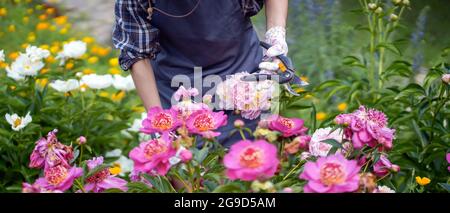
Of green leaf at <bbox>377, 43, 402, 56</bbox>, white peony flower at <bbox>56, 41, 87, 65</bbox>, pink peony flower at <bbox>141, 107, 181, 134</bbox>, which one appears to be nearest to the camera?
pink peony flower at <bbox>141, 107, 181, 134</bbox>

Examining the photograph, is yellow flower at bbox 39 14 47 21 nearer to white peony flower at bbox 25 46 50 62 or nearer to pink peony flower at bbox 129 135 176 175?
white peony flower at bbox 25 46 50 62

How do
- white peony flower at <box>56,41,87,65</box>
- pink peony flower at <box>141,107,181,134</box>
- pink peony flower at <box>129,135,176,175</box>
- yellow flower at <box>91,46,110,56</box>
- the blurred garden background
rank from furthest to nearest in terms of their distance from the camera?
yellow flower at <box>91,46,110,56</box>
white peony flower at <box>56,41,87,65</box>
the blurred garden background
pink peony flower at <box>141,107,181,134</box>
pink peony flower at <box>129,135,176,175</box>

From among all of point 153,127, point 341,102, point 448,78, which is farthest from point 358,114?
point 341,102

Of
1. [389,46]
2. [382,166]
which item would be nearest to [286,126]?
[382,166]

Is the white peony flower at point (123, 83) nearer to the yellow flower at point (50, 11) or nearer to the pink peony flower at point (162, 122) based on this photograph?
the pink peony flower at point (162, 122)

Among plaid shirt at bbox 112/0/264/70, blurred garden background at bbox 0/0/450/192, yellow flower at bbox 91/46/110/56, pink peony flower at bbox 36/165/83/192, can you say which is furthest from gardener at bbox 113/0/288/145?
yellow flower at bbox 91/46/110/56

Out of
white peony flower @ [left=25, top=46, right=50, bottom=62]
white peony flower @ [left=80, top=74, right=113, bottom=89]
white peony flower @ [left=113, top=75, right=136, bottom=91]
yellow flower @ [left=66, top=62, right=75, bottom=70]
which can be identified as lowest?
white peony flower @ [left=113, top=75, right=136, bottom=91]

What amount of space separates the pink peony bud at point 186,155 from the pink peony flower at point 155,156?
0.02 m

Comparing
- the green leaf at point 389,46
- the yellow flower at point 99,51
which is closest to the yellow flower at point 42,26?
the yellow flower at point 99,51

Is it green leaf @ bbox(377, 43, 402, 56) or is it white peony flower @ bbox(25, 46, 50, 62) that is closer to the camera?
green leaf @ bbox(377, 43, 402, 56)

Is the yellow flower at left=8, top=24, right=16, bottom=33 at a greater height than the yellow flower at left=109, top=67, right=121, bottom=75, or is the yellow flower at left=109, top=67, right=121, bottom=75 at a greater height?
the yellow flower at left=8, top=24, right=16, bottom=33

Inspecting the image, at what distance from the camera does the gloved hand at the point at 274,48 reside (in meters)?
1.83

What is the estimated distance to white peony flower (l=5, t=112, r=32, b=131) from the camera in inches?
89.7

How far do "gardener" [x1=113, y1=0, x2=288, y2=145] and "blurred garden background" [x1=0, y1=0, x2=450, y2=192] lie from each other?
0.24 metres
